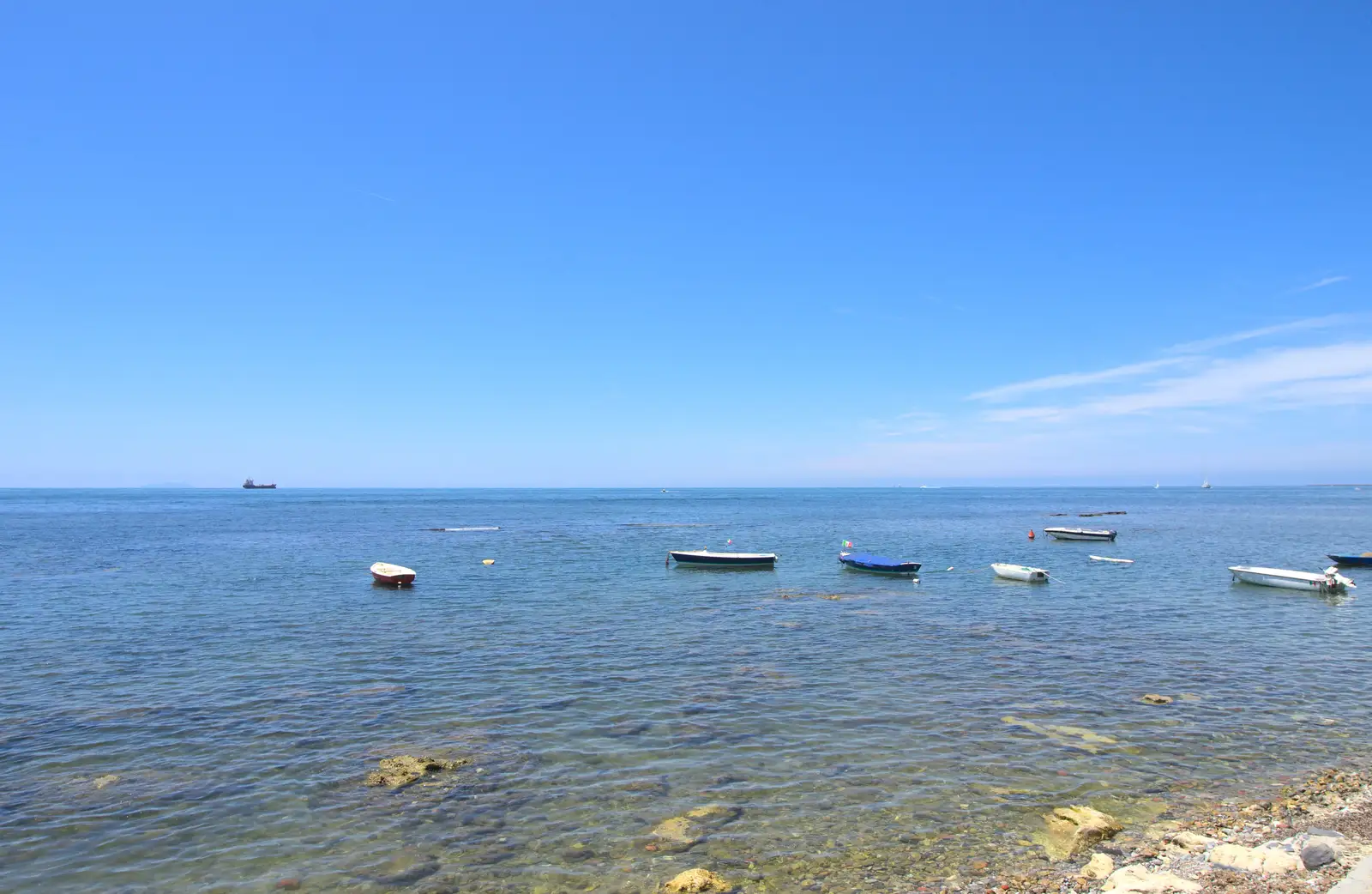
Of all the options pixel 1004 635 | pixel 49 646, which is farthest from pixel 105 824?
pixel 1004 635

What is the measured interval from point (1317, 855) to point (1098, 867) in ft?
11.0

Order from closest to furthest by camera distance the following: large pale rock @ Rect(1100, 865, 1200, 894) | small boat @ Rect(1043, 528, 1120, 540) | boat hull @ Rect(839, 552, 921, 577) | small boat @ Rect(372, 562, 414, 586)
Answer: large pale rock @ Rect(1100, 865, 1200, 894), small boat @ Rect(372, 562, 414, 586), boat hull @ Rect(839, 552, 921, 577), small boat @ Rect(1043, 528, 1120, 540)

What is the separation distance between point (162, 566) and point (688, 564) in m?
42.8

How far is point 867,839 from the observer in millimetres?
14719

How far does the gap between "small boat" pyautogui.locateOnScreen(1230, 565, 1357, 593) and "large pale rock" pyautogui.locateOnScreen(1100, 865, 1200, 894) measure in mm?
45890

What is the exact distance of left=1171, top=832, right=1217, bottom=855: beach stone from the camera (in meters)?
13.5

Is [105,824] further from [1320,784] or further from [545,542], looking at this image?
[545,542]

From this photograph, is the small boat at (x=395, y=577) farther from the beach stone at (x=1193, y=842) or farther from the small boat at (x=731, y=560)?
the beach stone at (x=1193, y=842)

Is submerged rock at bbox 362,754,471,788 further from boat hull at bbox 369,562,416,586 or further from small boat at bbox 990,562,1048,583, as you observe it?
small boat at bbox 990,562,1048,583

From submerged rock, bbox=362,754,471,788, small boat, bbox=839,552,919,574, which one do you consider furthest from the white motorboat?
submerged rock, bbox=362,754,471,788

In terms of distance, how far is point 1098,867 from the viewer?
1293 centimetres

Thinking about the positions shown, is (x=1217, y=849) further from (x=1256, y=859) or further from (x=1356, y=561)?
(x=1356, y=561)

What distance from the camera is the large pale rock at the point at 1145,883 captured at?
38.5 ft

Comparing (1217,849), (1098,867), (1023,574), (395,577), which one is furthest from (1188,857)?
(395,577)
